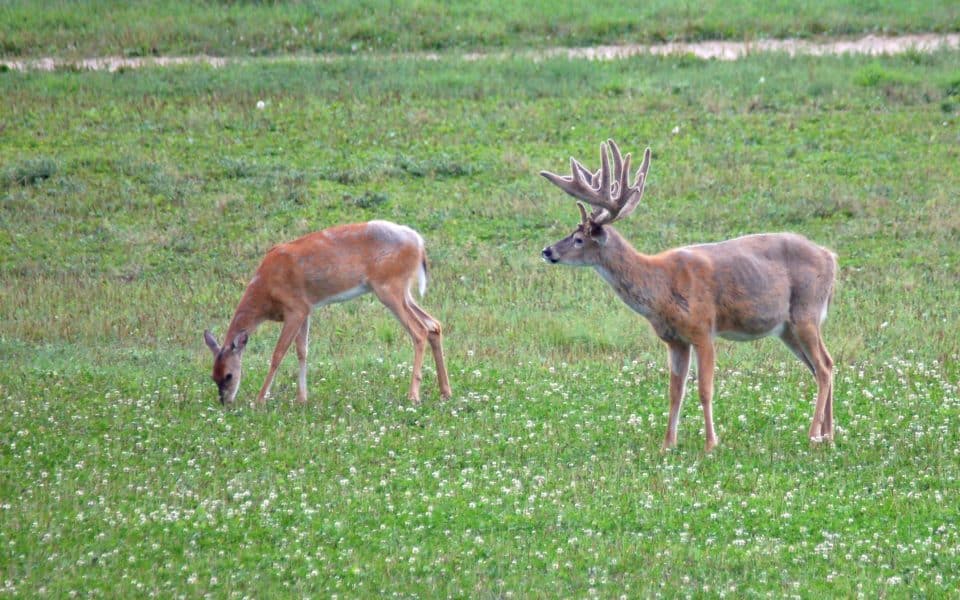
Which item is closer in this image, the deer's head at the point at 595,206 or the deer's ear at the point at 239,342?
the deer's head at the point at 595,206

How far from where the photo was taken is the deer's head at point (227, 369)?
1273 centimetres

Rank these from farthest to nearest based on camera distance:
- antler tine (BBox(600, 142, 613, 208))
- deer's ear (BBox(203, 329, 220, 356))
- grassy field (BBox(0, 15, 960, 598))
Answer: deer's ear (BBox(203, 329, 220, 356)) → antler tine (BBox(600, 142, 613, 208)) → grassy field (BBox(0, 15, 960, 598))

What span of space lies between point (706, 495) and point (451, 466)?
6.55 ft

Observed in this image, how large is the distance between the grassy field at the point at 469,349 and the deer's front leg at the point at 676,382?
0.14 m

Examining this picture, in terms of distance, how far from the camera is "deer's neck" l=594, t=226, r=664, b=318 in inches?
433

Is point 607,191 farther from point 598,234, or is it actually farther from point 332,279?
point 332,279

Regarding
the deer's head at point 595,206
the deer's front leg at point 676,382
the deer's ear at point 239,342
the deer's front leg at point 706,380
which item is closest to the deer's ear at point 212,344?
the deer's ear at point 239,342

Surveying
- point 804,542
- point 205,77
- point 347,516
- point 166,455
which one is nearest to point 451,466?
point 347,516

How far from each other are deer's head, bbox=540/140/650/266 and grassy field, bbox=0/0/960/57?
59.5 feet

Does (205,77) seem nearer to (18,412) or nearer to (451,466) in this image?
(18,412)

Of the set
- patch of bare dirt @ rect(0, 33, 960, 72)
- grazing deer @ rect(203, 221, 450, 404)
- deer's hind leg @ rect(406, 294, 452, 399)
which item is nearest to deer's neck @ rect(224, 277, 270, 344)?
grazing deer @ rect(203, 221, 450, 404)

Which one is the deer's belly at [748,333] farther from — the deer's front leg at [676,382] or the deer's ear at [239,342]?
the deer's ear at [239,342]

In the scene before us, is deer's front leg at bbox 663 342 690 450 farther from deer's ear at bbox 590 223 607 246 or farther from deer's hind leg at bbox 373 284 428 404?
deer's hind leg at bbox 373 284 428 404

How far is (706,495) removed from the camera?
Answer: 30.6 ft
